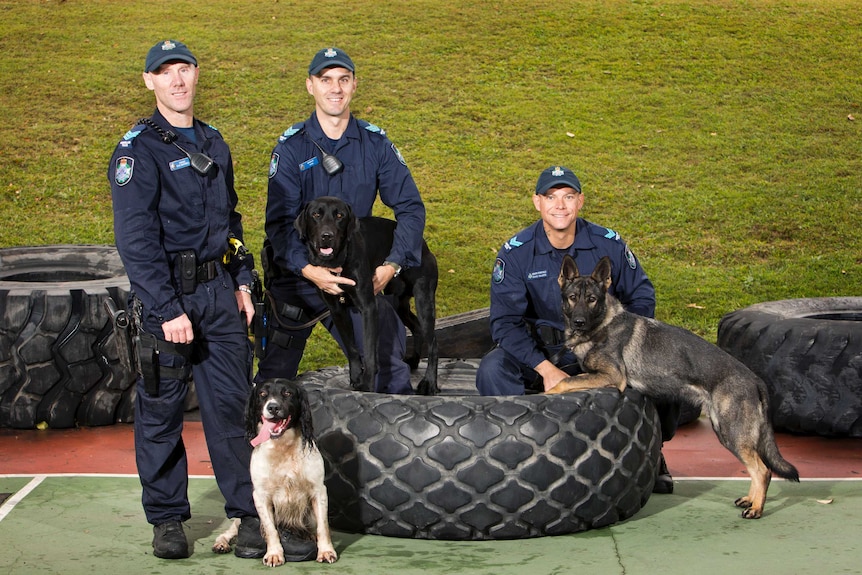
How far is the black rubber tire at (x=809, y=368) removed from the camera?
570 centimetres

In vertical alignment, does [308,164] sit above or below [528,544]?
above

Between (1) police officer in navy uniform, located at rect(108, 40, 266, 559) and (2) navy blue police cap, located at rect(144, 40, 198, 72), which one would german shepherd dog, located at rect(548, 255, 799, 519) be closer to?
(1) police officer in navy uniform, located at rect(108, 40, 266, 559)

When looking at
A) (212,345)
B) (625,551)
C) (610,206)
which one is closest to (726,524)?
(625,551)

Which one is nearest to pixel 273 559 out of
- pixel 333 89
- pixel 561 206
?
pixel 561 206

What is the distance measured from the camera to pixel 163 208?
4.15 metres

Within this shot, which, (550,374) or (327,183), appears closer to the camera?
(550,374)

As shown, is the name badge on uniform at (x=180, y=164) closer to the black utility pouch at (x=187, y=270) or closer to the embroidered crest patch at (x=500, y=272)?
the black utility pouch at (x=187, y=270)

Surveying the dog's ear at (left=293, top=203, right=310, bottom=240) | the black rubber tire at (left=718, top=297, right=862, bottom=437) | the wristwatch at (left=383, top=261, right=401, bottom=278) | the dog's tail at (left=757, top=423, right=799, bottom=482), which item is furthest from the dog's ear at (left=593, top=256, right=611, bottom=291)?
the black rubber tire at (left=718, top=297, right=862, bottom=437)

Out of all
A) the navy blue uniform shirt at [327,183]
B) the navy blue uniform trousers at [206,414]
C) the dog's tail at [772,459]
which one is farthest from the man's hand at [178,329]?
the dog's tail at [772,459]

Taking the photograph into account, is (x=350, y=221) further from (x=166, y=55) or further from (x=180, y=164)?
(x=166, y=55)

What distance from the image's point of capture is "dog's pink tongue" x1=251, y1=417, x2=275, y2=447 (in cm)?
389

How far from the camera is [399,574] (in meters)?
3.85

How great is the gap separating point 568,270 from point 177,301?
164 cm

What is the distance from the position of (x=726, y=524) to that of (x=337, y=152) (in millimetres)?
2417
